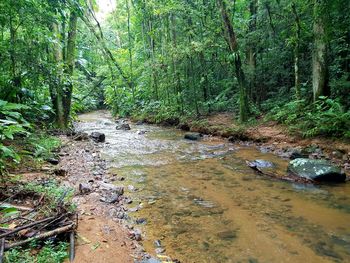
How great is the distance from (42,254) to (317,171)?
18.0 ft

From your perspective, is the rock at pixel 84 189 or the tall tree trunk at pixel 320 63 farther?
the tall tree trunk at pixel 320 63

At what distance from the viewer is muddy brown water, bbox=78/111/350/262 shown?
3773 millimetres

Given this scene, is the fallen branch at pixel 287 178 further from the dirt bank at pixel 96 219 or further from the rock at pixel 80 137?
the rock at pixel 80 137

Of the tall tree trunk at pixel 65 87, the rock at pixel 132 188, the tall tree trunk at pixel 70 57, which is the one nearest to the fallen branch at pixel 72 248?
the rock at pixel 132 188

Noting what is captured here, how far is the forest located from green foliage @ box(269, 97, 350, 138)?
0.10 ft

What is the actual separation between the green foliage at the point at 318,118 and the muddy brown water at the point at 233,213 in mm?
1637

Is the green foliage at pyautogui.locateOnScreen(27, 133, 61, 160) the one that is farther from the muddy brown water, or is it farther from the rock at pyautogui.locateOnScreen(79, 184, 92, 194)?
the muddy brown water

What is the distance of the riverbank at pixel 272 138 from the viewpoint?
7.69 m

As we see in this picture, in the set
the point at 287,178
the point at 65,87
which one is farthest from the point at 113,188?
the point at 65,87

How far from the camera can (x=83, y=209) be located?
4348 mm

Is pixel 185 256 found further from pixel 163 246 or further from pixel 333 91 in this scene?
pixel 333 91

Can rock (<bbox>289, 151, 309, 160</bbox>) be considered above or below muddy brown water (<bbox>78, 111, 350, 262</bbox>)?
above

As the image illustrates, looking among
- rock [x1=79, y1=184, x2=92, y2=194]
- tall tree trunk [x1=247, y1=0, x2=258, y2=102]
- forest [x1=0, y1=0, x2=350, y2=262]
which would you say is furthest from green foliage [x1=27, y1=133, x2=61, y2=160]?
tall tree trunk [x1=247, y1=0, x2=258, y2=102]

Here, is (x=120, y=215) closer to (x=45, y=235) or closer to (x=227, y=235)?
(x=227, y=235)
